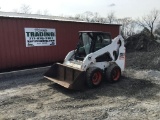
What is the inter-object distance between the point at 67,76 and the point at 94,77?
39.0 inches

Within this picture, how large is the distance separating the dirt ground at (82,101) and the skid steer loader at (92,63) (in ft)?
1.10

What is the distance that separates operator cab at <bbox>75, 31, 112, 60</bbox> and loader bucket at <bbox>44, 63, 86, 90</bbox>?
86cm

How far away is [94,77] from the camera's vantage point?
801cm

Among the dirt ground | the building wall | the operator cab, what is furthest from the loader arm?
the building wall

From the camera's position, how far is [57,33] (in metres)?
12.8

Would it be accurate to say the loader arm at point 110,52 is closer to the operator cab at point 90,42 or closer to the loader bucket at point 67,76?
the operator cab at point 90,42

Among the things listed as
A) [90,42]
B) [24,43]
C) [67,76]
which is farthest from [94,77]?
[24,43]

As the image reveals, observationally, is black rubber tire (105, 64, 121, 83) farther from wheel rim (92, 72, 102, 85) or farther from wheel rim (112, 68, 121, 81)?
wheel rim (92, 72, 102, 85)

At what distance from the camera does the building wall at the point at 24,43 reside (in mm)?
10789

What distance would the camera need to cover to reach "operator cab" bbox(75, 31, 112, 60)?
845cm

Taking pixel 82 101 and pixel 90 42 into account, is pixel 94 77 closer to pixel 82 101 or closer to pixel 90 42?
pixel 90 42

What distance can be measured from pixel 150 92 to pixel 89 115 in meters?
2.84

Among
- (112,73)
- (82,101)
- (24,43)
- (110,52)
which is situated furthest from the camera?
(24,43)

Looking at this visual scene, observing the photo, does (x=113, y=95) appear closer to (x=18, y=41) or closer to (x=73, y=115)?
(x=73, y=115)
